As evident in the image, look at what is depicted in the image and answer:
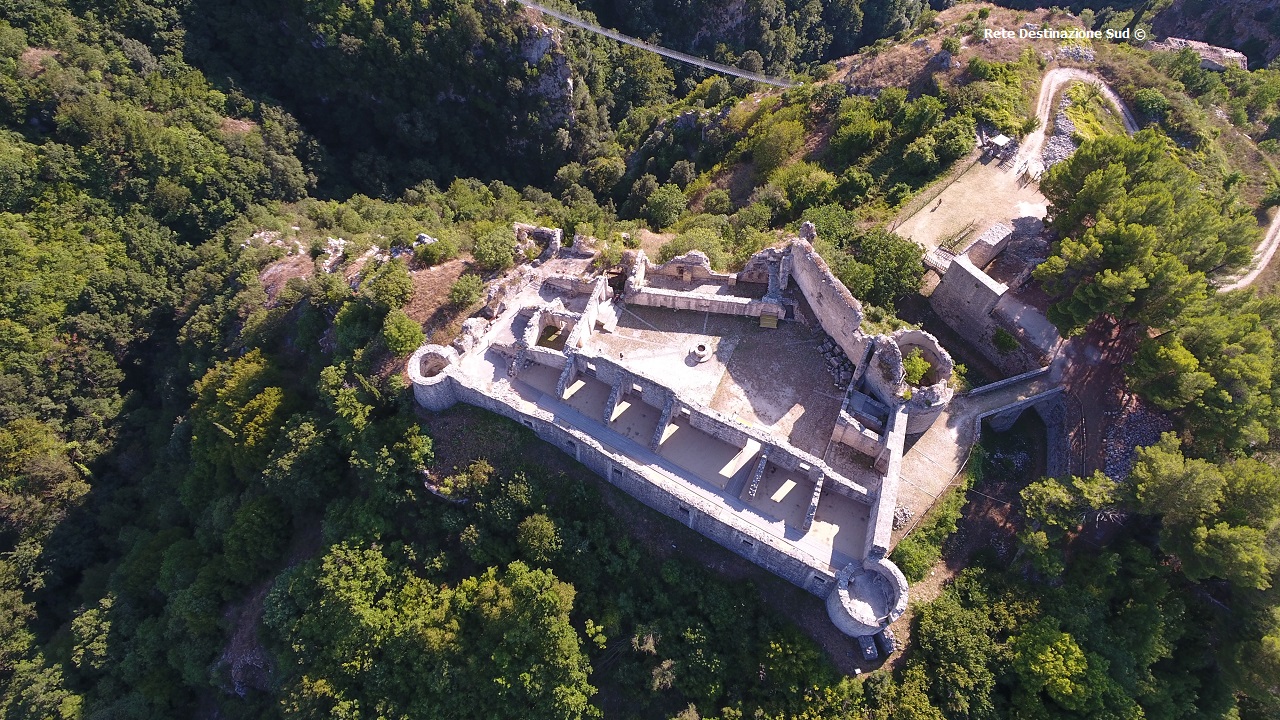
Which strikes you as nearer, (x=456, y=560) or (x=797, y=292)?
(x=456, y=560)

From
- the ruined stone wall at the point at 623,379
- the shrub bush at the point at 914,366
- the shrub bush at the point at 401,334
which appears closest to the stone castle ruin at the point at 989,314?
the shrub bush at the point at 914,366

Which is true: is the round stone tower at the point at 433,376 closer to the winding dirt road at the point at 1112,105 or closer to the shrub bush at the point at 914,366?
the shrub bush at the point at 914,366

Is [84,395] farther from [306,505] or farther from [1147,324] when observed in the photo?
[1147,324]

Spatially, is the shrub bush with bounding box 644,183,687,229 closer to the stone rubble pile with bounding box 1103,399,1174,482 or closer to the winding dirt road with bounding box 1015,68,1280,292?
the winding dirt road with bounding box 1015,68,1280,292

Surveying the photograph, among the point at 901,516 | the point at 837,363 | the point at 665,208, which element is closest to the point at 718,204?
the point at 665,208

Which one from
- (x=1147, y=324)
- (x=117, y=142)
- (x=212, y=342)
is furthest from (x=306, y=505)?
(x=1147, y=324)
